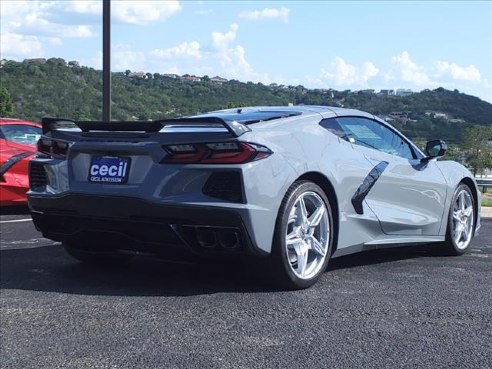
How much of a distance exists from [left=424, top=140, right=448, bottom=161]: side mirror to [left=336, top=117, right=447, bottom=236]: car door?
0.08 meters

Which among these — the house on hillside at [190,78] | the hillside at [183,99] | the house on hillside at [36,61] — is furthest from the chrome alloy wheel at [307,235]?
the house on hillside at [36,61]

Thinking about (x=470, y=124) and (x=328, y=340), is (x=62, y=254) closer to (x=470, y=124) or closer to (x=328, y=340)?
(x=328, y=340)

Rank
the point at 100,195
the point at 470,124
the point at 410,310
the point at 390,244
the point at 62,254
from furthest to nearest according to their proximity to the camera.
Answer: the point at 470,124
the point at 62,254
the point at 390,244
the point at 100,195
the point at 410,310

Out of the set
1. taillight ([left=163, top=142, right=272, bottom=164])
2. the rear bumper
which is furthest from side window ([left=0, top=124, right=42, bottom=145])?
taillight ([left=163, top=142, right=272, bottom=164])

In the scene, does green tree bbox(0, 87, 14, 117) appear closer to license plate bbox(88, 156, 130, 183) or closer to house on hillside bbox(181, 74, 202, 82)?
house on hillside bbox(181, 74, 202, 82)

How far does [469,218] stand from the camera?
6.42 meters

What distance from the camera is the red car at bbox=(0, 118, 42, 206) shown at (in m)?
8.73

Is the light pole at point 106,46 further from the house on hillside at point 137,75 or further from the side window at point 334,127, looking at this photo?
the house on hillside at point 137,75

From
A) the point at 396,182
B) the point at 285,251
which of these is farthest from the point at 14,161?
the point at 285,251

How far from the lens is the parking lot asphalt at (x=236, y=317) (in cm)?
322

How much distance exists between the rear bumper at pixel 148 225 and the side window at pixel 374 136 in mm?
1500

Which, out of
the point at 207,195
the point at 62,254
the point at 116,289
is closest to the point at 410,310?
the point at 207,195

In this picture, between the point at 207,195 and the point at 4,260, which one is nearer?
the point at 207,195

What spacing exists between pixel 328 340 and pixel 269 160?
1242 millimetres
